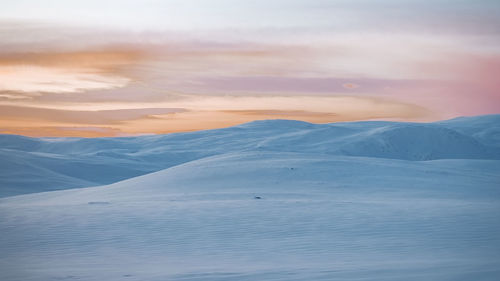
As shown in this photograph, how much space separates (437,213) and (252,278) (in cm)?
838

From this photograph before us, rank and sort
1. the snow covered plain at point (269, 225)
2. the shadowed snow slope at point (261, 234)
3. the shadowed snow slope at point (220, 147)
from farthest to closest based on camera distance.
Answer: the shadowed snow slope at point (220, 147) → the snow covered plain at point (269, 225) → the shadowed snow slope at point (261, 234)

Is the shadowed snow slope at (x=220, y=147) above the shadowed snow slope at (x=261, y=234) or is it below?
above

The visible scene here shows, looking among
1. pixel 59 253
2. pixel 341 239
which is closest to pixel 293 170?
pixel 341 239

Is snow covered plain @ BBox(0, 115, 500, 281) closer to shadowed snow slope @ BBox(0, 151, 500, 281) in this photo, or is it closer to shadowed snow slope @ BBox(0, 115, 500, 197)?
shadowed snow slope @ BBox(0, 151, 500, 281)

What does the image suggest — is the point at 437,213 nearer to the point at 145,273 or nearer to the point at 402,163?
the point at 145,273

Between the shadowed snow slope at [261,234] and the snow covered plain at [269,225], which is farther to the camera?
the snow covered plain at [269,225]

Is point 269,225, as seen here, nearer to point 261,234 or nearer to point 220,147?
point 261,234

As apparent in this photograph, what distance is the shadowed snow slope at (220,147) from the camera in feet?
164

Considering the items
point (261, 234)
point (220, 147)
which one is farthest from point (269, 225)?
point (220, 147)

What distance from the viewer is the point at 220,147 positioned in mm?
92250

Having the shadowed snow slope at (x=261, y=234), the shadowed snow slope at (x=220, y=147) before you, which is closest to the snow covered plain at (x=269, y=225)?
the shadowed snow slope at (x=261, y=234)

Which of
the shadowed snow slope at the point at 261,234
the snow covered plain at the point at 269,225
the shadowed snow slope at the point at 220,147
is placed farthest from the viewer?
the shadowed snow slope at the point at 220,147

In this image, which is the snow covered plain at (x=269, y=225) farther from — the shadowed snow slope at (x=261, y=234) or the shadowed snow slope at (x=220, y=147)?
the shadowed snow slope at (x=220, y=147)

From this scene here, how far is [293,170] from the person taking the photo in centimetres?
2655
